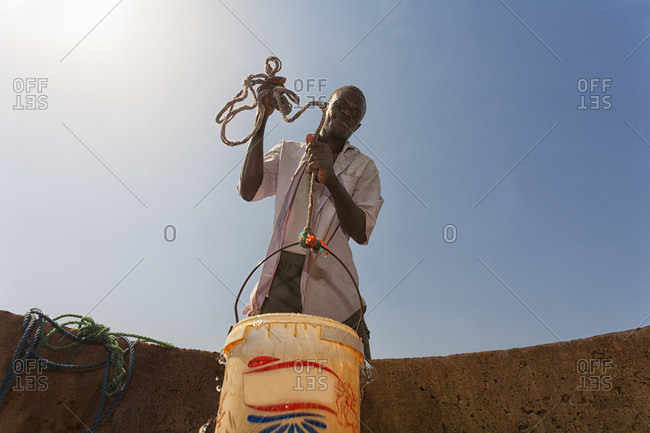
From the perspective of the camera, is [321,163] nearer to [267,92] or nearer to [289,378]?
[267,92]

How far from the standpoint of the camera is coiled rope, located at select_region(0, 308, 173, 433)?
258 cm

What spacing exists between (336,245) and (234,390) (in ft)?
3.87

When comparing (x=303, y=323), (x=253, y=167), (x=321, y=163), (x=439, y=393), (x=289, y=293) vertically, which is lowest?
(x=439, y=393)

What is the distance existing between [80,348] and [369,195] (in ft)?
6.81

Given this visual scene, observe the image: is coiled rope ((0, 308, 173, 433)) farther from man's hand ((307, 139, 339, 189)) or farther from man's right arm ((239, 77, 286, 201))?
man's hand ((307, 139, 339, 189))

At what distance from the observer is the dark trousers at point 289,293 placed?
246 centimetres

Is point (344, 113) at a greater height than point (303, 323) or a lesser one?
greater

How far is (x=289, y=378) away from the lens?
159cm

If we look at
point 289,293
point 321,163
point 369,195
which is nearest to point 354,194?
point 369,195

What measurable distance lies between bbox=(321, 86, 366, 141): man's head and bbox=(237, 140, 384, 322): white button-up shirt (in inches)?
4.4

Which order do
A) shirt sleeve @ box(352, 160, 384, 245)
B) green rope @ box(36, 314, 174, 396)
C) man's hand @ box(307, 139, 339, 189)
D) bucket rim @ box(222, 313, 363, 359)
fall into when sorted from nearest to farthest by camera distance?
bucket rim @ box(222, 313, 363, 359)
man's hand @ box(307, 139, 339, 189)
shirt sleeve @ box(352, 160, 384, 245)
green rope @ box(36, 314, 174, 396)

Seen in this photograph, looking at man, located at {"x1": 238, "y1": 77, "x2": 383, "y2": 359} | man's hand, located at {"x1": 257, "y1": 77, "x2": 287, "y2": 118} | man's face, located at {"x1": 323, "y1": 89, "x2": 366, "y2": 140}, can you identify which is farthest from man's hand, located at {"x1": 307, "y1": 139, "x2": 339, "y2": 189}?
man's face, located at {"x1": 323, "y1": 89, "x2": 366, "y2": 140}

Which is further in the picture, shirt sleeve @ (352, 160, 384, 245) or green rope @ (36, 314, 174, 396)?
green rope @ (36, 314, 174, 396)

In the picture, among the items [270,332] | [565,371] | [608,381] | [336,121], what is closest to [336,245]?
[336,121]
